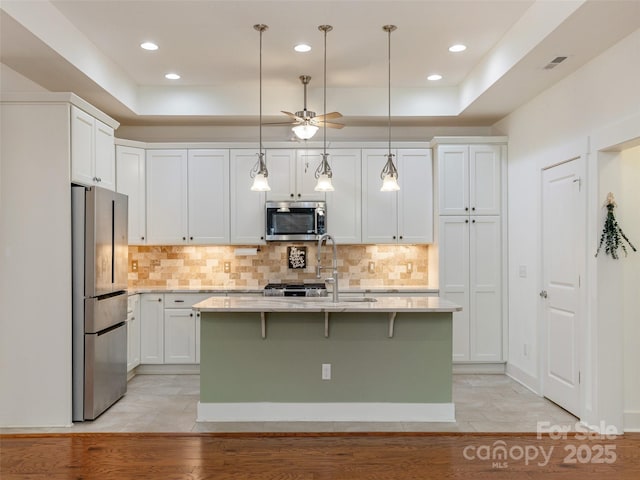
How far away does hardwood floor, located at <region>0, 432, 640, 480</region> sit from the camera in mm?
3100

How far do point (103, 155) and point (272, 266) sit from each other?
2367 millimetres

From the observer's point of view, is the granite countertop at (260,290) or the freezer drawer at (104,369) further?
the granite countertop at (260,290)

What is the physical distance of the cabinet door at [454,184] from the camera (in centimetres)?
557

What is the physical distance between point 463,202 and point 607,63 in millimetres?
2135

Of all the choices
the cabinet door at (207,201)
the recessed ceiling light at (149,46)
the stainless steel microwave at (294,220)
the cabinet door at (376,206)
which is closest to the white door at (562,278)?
the cabinet door at (376,206)

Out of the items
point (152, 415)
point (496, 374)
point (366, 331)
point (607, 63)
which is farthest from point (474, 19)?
point (152, 415)

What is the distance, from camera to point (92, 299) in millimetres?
3943

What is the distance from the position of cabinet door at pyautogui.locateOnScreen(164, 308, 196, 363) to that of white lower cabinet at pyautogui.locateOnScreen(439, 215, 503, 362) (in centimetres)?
275

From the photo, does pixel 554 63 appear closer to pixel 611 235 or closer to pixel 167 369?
pixel 611 235

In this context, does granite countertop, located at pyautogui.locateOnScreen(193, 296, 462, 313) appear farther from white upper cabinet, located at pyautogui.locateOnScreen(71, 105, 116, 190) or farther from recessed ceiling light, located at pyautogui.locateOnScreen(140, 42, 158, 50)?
recessed ceiling light, located at pyautogui.locateOnScreen(140, 42, 158, 50)

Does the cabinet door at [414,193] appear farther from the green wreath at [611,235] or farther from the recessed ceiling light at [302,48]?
the green wreath at [611,235]

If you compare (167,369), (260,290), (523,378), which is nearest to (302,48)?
(260,290)

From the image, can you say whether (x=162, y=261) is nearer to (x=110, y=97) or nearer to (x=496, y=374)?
(x=110, y=97)

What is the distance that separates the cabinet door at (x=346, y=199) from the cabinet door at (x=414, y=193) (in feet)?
1.55
